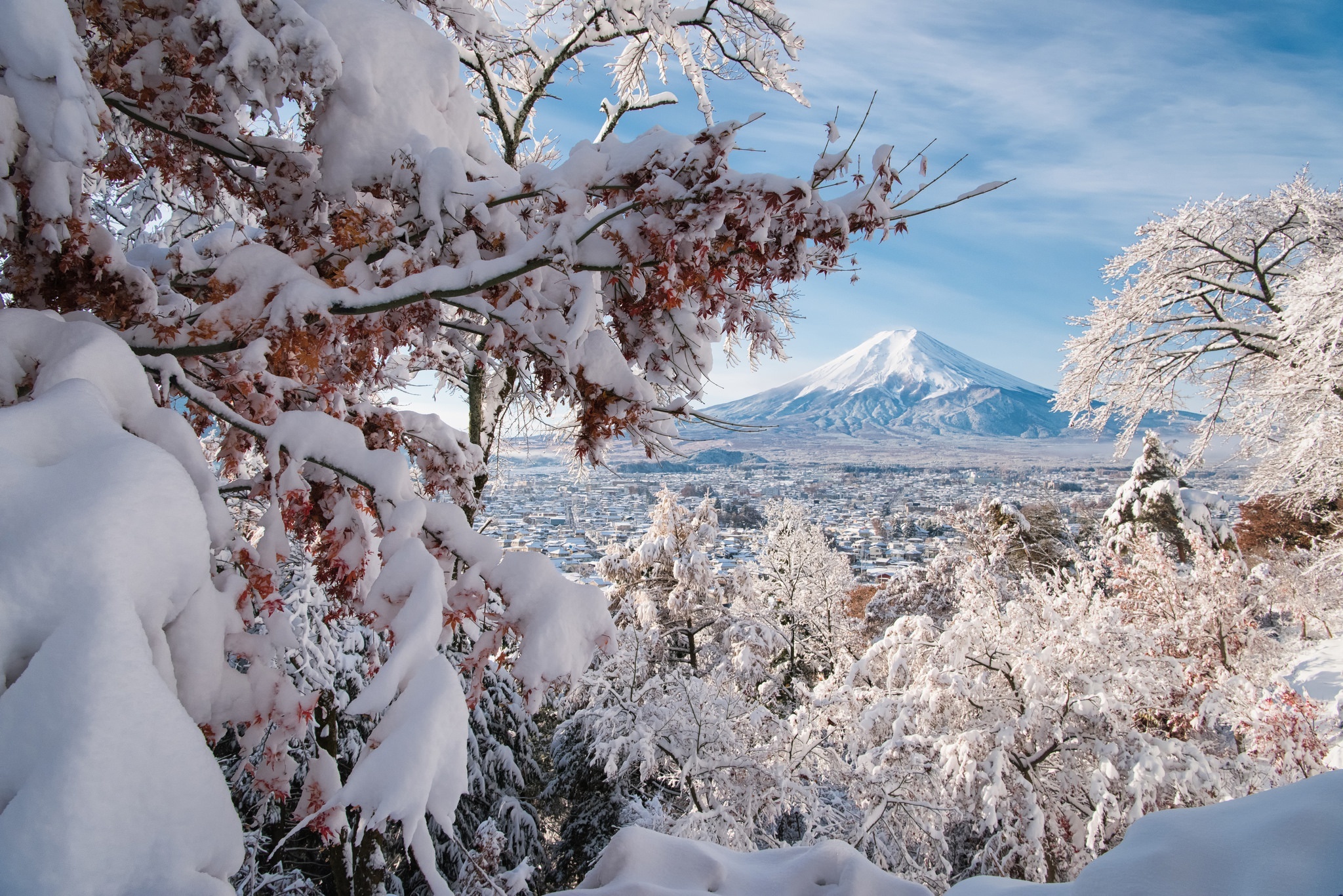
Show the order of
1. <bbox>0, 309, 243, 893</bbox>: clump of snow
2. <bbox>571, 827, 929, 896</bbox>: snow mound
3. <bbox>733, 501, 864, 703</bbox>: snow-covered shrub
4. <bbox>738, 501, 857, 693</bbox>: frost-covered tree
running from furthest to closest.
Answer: <bbox>738, 501, 857, 693</bbox>: frost-covered tree, <bbox>733, 501, 864, 703</bbox>: snow-covered shrub, <bbox>571, 827, 929, 896</bbox>: snow mound, <bbox>0, 309, 243, 893</bbox>: clump of snow

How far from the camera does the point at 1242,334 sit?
1089 centimetres

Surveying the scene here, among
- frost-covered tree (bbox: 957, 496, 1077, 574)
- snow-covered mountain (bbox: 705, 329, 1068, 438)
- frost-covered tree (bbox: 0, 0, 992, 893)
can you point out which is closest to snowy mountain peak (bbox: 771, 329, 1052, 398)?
snow-covered mountain (bbox: 705, 329, 1068, 438)

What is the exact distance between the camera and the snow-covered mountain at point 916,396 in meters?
140

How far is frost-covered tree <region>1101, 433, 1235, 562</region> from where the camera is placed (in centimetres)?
1684

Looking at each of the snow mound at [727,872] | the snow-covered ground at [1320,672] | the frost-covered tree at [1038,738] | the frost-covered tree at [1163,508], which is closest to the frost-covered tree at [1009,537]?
the frost-covered tree at [1163,508]

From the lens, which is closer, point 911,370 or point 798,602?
point 798,602

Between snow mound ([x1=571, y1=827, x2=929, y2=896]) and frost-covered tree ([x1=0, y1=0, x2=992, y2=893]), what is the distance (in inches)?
22.9

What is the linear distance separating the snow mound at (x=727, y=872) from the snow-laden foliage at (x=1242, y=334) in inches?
415

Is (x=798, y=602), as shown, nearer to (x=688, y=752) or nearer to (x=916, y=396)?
(x=688, y=752)

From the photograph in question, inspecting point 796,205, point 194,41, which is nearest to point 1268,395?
point 796,205

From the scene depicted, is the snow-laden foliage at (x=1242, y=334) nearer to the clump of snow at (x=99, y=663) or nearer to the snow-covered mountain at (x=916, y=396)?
the clump of snow at (x=99, y=663)

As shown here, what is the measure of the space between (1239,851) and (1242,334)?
1310 cm

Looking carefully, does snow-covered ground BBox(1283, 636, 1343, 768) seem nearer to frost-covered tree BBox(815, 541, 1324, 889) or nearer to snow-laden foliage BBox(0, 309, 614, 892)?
frost-covered tree BBox(815, 541, 1324, 889)

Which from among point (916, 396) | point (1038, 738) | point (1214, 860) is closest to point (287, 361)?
point (1214, 860)
